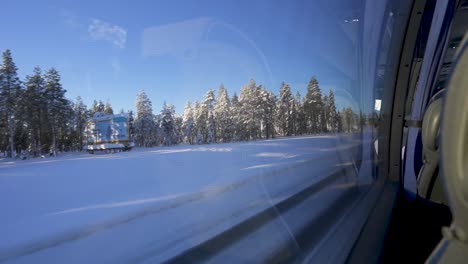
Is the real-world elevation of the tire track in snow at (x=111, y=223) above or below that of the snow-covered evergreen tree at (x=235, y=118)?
below

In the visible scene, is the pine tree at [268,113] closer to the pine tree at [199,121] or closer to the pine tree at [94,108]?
the pine tree at [199,121]

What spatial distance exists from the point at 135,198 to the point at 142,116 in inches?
13.2

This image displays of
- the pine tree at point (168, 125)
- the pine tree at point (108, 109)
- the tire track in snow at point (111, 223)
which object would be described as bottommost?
the tire track in snow at point (111, 223)

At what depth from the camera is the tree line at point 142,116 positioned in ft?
2.65

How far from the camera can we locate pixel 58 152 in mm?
971

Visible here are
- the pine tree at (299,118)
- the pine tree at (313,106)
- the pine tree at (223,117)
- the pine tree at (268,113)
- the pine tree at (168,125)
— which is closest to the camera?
the pine tree at (168,125)

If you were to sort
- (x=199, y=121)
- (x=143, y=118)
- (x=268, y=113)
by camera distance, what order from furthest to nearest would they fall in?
(x=268, y=113) → (x=199, y=121) → (x=143, y=118)

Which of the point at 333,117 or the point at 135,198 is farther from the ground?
the point at 333,117

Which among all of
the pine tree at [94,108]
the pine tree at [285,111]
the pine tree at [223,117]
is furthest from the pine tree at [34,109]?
the pine tree at [285,111]

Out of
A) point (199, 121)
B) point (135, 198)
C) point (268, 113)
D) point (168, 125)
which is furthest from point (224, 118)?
point (135, 198)

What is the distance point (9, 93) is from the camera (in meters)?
0.80

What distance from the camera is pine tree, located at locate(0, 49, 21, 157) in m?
0.73

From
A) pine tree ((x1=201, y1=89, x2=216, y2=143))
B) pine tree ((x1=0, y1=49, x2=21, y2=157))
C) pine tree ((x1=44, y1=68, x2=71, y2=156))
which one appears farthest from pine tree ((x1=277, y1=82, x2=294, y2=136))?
pine tree ((x1=0, y1=49, x2=21, y2=157))

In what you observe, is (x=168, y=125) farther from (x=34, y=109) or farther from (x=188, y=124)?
(x=34, y=109)
